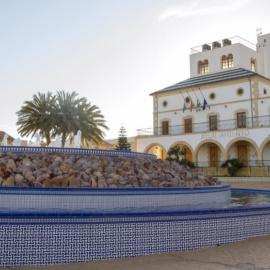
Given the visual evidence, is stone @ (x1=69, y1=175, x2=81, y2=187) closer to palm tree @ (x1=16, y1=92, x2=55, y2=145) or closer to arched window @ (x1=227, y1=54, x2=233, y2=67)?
palm tree @ (x1=16, y1=92, x2=55, y2=145)

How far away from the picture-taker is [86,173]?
7.16m

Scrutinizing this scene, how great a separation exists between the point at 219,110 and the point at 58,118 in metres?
12.9

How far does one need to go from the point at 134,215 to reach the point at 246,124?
23.0 meters

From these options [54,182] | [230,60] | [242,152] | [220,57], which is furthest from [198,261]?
[220,57]

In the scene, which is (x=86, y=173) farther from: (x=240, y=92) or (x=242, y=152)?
(x=240, y=92)

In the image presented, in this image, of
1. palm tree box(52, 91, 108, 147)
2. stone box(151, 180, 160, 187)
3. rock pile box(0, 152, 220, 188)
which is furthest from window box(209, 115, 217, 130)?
stone box(151, 180, 160, 187)

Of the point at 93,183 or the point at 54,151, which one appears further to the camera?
the point at 54,151

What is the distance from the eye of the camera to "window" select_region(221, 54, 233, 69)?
1197 inches

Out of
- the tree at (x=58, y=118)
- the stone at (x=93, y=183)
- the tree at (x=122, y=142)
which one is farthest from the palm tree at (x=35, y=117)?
the stone at (x=93, y=183)

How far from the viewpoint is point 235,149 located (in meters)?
26.4

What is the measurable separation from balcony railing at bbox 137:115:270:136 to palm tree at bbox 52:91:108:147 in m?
8.45

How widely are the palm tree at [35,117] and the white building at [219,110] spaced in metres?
10.6

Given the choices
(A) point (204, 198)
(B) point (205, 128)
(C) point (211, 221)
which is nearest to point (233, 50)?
(B) point (205, 128)

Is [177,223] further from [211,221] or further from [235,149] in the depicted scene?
[235,149]
